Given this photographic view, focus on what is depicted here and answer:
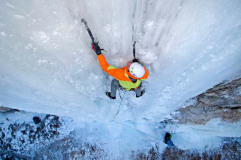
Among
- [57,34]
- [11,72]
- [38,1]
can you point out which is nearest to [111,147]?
[11,72]

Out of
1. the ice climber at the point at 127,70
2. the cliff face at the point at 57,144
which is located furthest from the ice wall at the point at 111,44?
the cliff face at the point at 57,144

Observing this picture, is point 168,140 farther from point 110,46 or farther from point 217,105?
point 110,46

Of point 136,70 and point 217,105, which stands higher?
point 217,105

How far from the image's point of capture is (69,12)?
5.64 ft

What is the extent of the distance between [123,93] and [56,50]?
1.50 m

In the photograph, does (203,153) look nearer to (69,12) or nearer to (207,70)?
(207,70)

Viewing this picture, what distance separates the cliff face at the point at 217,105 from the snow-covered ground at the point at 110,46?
7.0 inches

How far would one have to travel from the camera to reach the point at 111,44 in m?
1.99

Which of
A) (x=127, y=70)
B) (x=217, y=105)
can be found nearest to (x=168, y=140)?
(x=217, y=105)

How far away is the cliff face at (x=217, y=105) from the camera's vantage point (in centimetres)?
249

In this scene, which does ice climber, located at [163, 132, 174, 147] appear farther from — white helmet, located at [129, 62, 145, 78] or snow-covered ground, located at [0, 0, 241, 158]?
white helmet, located at [129, 62, 145, 78]

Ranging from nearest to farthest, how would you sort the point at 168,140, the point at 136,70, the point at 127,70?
1. the point at 136,70
2. the point at 127,70
3. the point at 168,140

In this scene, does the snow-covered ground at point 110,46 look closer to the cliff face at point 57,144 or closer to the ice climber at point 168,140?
the cliff face at point 57,144

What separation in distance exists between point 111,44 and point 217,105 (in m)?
2.31
